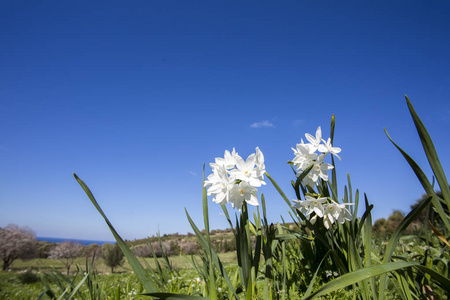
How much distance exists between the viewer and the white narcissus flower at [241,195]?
1.21m

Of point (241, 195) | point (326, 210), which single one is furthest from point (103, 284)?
point (326, 210)

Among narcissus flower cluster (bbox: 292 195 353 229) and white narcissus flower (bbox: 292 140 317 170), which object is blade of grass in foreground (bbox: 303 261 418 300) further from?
white narcissus flower (bbox: 292 140 317 170)

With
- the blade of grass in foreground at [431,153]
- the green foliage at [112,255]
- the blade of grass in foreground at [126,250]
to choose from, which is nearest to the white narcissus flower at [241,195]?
the blade of grass in foreground at [126,250]

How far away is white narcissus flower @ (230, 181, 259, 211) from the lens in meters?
1.21

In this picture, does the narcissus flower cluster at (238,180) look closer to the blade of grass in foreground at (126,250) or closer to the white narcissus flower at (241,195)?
the white narcissus flower at (241,195)

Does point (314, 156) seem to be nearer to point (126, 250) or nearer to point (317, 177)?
point (317, 177)

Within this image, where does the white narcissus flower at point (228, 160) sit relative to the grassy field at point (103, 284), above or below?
above

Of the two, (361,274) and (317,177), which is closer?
(361,274)

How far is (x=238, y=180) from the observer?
4.05 ft

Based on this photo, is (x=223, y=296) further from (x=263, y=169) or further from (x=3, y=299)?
(x=3, y=299)

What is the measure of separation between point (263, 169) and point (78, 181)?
32.7 inches

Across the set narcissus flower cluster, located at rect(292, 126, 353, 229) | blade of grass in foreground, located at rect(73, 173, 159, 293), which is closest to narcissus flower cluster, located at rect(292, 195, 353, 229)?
narcissus flower cluster, located at rect(292, 126, 353, 229)

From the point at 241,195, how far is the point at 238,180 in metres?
0.08

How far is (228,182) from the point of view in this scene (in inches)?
47.1
